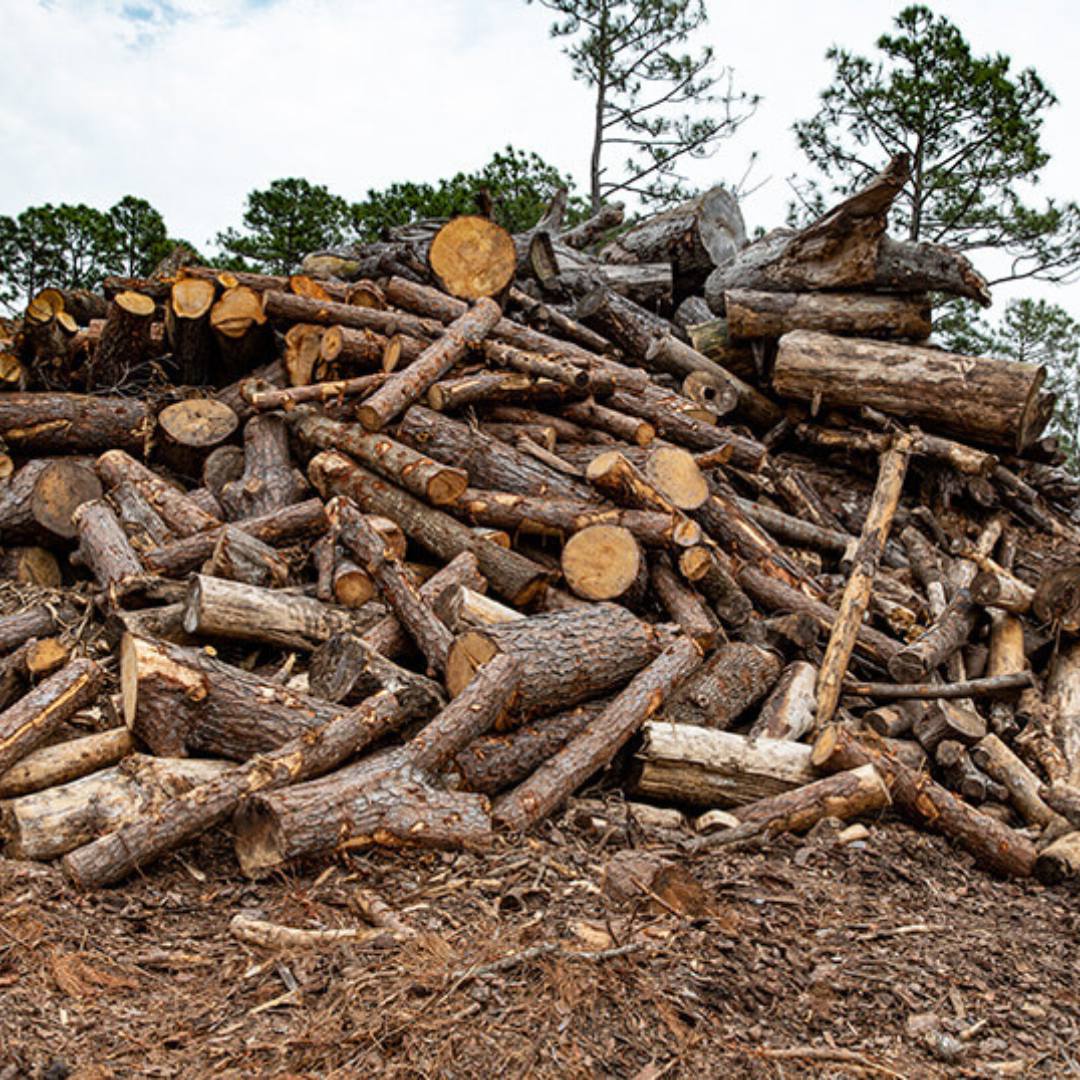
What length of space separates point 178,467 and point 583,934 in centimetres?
590

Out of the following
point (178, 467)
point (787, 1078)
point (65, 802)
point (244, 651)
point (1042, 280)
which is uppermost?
point (1042, 280)

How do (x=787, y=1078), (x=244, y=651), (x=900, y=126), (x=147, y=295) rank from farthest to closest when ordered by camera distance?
(x=900, y=126), (x=147, y=295), (x=244, y=651), (x=787, y=1078)

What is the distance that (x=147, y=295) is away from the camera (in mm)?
8852

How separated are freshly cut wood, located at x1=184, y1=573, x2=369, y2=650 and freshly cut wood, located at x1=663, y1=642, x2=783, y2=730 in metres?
2.01

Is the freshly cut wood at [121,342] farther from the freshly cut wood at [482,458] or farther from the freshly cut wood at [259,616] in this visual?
the freshly cut wood at [259,616]

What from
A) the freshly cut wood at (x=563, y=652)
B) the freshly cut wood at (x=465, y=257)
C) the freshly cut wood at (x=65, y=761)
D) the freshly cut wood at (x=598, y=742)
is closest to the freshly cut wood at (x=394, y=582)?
the freshly cut wood at (x=563, y=652)

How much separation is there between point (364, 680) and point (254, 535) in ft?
6.89

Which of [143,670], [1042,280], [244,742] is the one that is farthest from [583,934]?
[1042,280]

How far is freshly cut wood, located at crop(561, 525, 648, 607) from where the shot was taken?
6.38m

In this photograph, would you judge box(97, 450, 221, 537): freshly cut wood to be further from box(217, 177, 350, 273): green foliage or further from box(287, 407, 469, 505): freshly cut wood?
box(217, 177, 350, 273): green foliage

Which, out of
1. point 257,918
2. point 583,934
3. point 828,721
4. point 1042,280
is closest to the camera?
point 583,934

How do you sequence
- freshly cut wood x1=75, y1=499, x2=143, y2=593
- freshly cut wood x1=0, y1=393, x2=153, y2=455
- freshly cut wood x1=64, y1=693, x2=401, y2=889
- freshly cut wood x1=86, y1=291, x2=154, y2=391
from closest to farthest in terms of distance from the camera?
freshly cut wood x1=64, y1=693, x2=401, y2=889
freshly cut wood x1=75, y1=499, x2=143, y2=593
freshly cut wood x1=0, y1=393, x2=153, y2=455
freshly cut wood x1=86, y1=291, x2=154, y2=391

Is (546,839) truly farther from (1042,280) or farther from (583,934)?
(1042,280)

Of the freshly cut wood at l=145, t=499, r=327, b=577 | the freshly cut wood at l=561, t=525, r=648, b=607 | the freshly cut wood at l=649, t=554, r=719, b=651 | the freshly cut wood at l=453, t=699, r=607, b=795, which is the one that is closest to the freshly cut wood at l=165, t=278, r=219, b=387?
the freshly cut wood at l=145, t=499, r=327, b=577
